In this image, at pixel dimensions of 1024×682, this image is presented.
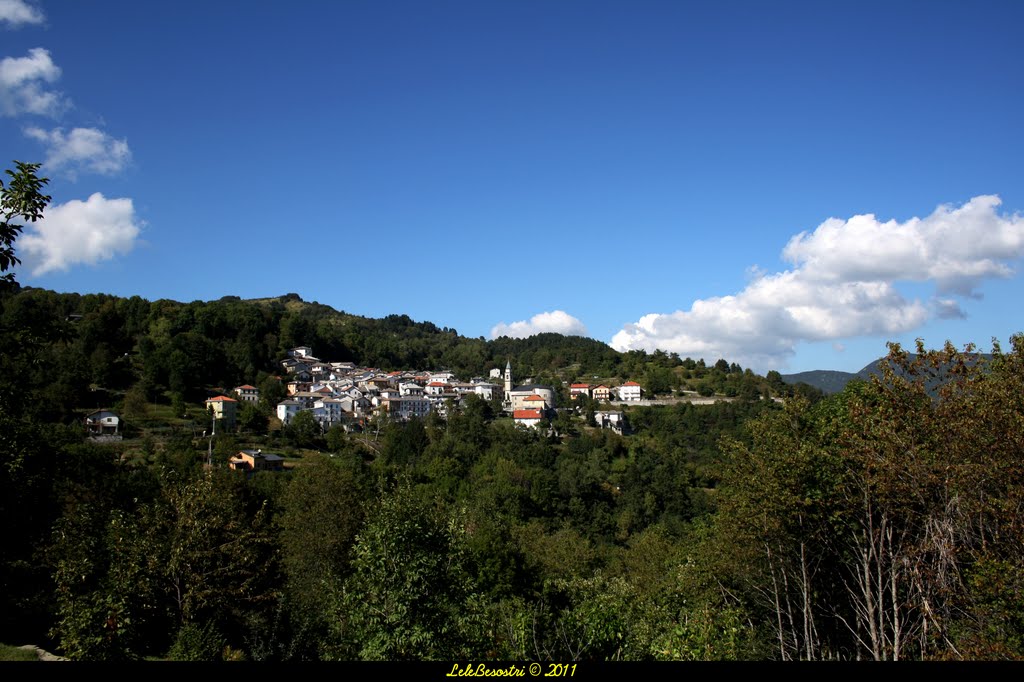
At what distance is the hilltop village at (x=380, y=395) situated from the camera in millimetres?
80812

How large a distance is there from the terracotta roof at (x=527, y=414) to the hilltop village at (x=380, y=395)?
0.14 metres

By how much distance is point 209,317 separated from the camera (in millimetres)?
95562

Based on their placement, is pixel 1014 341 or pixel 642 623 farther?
pixel 642 623

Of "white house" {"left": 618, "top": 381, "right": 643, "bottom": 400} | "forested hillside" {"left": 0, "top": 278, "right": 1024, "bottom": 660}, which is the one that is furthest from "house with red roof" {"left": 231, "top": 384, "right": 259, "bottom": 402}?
"white house" {"left": 618, "top": 381, "right": 643, "bottom": 400}

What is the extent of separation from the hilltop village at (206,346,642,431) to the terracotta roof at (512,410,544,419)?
14 cm

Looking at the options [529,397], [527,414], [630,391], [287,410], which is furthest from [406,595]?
[630,391]

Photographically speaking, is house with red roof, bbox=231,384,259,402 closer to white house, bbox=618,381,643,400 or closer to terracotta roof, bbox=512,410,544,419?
terracotta roof, bbox=512,410,544,419

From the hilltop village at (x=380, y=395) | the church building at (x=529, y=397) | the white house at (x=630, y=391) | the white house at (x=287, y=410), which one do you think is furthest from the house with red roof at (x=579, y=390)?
the white house at (x=287, y=410)

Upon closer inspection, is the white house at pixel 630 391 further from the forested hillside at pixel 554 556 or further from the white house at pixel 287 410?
the forested hillside at pixel 554 556

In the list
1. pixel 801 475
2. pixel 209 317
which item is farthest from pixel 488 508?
pixel 209 317

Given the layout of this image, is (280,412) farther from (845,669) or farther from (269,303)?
(269,303)

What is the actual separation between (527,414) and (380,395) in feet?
72.7

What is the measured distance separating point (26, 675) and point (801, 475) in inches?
506

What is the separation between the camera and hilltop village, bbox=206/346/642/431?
265 ft
